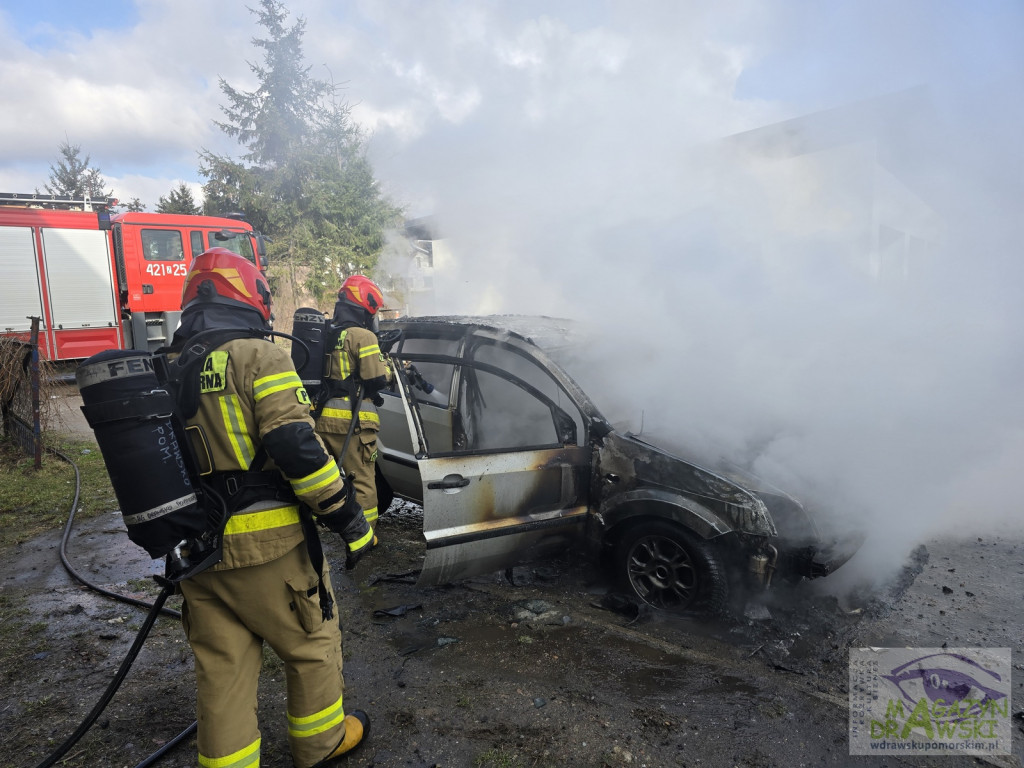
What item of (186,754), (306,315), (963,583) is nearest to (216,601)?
(186,754)

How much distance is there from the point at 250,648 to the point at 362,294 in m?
2.92

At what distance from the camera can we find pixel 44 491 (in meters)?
5.80

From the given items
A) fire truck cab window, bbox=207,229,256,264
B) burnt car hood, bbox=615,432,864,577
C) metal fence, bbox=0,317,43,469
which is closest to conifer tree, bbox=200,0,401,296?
fire truck cab window, bbox=207,229,256,264

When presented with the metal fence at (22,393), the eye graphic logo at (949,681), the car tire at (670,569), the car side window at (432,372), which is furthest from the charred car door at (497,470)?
the metal fence at (22,393)

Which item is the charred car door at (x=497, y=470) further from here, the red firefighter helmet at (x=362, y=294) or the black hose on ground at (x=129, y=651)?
the black hose on ground at (x=129, y=651)

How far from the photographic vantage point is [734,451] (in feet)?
12.2

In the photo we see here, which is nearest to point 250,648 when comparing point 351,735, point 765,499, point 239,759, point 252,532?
point 239,759

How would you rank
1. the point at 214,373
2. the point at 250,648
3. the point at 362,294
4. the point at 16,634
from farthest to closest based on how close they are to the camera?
the point at 362,294, the point at 16,634, the point at 250,648, the point at 214,373

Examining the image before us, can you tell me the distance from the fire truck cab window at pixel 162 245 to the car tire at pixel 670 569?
1231 cm

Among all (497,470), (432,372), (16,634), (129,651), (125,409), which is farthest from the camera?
(432,372)

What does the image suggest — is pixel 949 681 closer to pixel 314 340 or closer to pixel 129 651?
pixel 129 651

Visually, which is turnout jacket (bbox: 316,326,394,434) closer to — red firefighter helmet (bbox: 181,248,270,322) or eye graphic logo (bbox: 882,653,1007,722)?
red firefighter helmet (bbox: 181,248,270,322)

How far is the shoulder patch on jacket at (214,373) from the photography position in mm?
1976

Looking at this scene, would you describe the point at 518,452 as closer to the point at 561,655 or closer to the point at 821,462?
the point at 561,655
